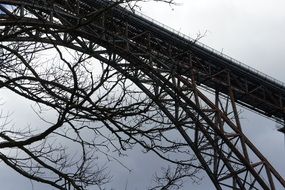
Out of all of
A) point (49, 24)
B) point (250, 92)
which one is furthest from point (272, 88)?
point (49, 24)

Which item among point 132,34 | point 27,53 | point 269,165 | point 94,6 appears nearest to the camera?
point 27,53

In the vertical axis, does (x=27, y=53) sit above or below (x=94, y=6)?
below

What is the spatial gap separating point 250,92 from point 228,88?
150 cm

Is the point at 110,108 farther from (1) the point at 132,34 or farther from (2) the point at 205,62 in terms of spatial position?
(2) the point at 205,62

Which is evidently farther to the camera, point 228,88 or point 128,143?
point 228,88

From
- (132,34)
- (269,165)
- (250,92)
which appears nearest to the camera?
(132,34)

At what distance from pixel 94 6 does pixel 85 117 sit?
34.9 feet

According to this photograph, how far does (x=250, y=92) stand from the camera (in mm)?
23266

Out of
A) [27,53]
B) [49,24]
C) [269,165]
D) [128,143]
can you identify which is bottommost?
[128,143]

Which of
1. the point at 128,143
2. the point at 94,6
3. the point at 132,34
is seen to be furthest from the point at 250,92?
the point at 128,143

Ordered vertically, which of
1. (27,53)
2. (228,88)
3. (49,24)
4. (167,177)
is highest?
(228,88)

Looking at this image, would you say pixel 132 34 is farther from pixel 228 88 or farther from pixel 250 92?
pixel 250 92

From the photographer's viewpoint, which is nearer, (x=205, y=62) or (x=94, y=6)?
(x=94, y=6)

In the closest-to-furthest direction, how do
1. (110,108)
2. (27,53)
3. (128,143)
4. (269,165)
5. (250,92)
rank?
(110,108)
(128,143)
(27,53)
(269,165)
(250,92)
